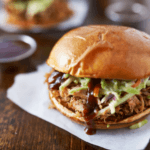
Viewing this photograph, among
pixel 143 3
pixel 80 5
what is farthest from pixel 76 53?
pixel 143 3

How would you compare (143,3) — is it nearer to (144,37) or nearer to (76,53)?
(144,37)

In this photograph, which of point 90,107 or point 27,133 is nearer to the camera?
point 90,107

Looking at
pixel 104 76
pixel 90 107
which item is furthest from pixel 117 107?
pixel 104 76

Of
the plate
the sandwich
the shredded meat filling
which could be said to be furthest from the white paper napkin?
the sandwich

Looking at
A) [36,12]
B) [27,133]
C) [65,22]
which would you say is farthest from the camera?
[36,12]

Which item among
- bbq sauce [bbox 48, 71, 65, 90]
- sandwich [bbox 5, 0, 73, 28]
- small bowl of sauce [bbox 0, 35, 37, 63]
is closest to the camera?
bbq sauce [bbox 48, 71, 65, 90]

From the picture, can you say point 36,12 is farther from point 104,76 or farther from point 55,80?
point 104,76

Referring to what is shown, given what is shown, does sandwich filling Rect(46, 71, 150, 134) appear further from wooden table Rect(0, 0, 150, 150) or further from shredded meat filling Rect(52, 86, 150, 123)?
wooden table Rect(0, 0, 150, 150)
